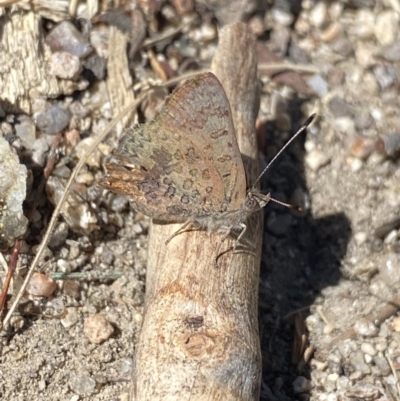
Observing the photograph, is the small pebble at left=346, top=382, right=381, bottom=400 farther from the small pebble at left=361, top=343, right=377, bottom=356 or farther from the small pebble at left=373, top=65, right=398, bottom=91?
the small pebble at left=373, top=65, right=398, bottom=91

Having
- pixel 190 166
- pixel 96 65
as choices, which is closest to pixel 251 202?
pixel 190 166

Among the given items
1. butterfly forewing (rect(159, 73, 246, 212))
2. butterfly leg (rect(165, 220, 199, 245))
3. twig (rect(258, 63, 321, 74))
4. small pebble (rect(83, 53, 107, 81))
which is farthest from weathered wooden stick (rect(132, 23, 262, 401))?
twig (rect(258, 63, 321, 74))

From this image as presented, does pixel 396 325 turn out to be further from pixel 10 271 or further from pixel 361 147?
pixel 10 271

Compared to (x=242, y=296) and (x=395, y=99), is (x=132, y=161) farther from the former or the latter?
(x=395, y=99)

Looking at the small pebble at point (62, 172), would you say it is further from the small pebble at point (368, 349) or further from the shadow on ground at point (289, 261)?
the small pebble at point (368, 349)

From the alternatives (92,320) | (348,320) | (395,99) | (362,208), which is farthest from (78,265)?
(395,99)

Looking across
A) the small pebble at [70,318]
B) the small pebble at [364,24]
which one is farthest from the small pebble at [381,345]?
the small pebble at [364,24]
